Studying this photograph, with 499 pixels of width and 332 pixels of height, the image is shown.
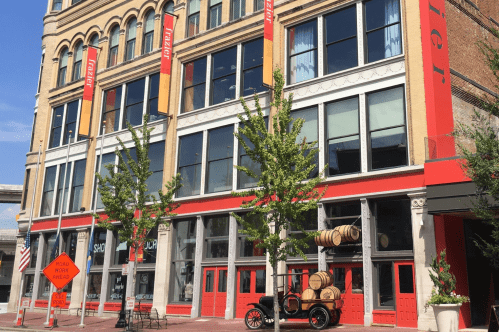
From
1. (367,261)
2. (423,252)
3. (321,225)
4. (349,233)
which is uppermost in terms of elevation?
(321,225)

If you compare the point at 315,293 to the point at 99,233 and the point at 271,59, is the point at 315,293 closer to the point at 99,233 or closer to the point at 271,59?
the point at 271,59

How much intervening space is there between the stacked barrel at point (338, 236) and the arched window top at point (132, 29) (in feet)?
70.7

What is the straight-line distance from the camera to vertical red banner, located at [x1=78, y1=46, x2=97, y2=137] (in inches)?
A: 1359

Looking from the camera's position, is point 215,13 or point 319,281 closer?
point 319,281

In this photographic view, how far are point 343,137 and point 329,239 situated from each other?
196 inches

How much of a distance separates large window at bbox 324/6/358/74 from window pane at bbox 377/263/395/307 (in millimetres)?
9291

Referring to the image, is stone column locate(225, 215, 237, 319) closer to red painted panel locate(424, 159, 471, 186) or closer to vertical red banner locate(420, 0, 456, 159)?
red painted panel locate(424, 159, 471, 186)

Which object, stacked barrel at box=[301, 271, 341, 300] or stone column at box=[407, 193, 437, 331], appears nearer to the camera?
stone column at box=[407, 193, 437, 331]

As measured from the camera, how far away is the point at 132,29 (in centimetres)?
3484

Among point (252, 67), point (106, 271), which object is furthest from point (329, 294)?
point (106, 271)

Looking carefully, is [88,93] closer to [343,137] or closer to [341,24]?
[341,24]

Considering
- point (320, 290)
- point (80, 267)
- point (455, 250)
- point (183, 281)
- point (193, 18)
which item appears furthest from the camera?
point (80, 267)

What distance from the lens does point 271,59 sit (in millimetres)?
25297

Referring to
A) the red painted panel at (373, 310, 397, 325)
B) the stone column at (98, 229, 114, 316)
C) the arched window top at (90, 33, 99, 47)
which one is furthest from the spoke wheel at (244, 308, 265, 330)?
the arched window top at (90, 33, 99, 47)
